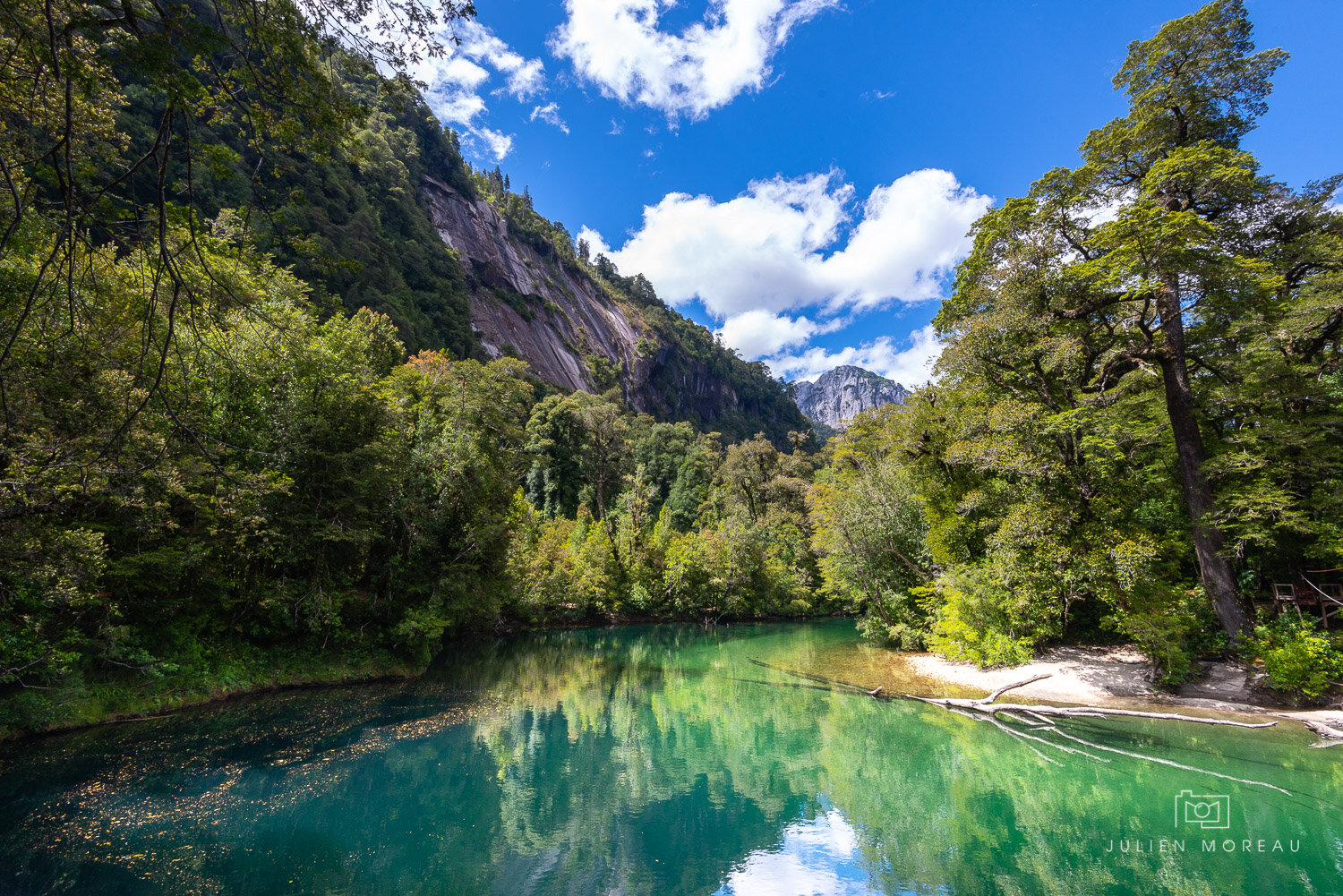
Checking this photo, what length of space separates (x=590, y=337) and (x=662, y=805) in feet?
252

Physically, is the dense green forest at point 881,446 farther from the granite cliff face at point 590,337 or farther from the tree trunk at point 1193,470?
the granite cliff face at point 590,337

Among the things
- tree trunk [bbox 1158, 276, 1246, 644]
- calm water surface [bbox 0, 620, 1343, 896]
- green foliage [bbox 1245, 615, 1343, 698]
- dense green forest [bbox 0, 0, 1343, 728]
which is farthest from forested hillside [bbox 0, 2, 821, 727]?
→ green foliage [bbox 1245, 615, 1343, 698]

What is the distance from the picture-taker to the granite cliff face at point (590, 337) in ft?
207

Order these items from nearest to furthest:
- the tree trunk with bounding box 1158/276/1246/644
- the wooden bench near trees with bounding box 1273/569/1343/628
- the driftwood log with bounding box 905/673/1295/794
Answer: the driftwood log with bounding box 905/673/1295/794, the wooden bench near trees with bounding box 1273/569/1343/628, the tree trunk with bounding box 1158/276/1246/644

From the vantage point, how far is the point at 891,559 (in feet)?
67.8

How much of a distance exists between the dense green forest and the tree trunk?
0.24ft

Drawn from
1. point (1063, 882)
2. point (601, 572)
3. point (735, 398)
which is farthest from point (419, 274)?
point (735, 398)

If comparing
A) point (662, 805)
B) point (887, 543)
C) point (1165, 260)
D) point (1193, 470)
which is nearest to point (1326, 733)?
point (1193, 470)

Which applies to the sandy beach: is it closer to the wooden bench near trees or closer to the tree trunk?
the tree trunk

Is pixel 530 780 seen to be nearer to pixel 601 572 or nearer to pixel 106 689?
pixel 106 689

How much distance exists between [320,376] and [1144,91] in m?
23.0

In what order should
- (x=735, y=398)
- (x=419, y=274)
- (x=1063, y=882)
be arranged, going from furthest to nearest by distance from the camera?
(x=735, y=398)
(x=419, y=274)
(x=1063, y=882)

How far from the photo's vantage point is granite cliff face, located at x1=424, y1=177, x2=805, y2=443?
63.1 m

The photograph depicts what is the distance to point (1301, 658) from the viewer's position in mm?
10320
